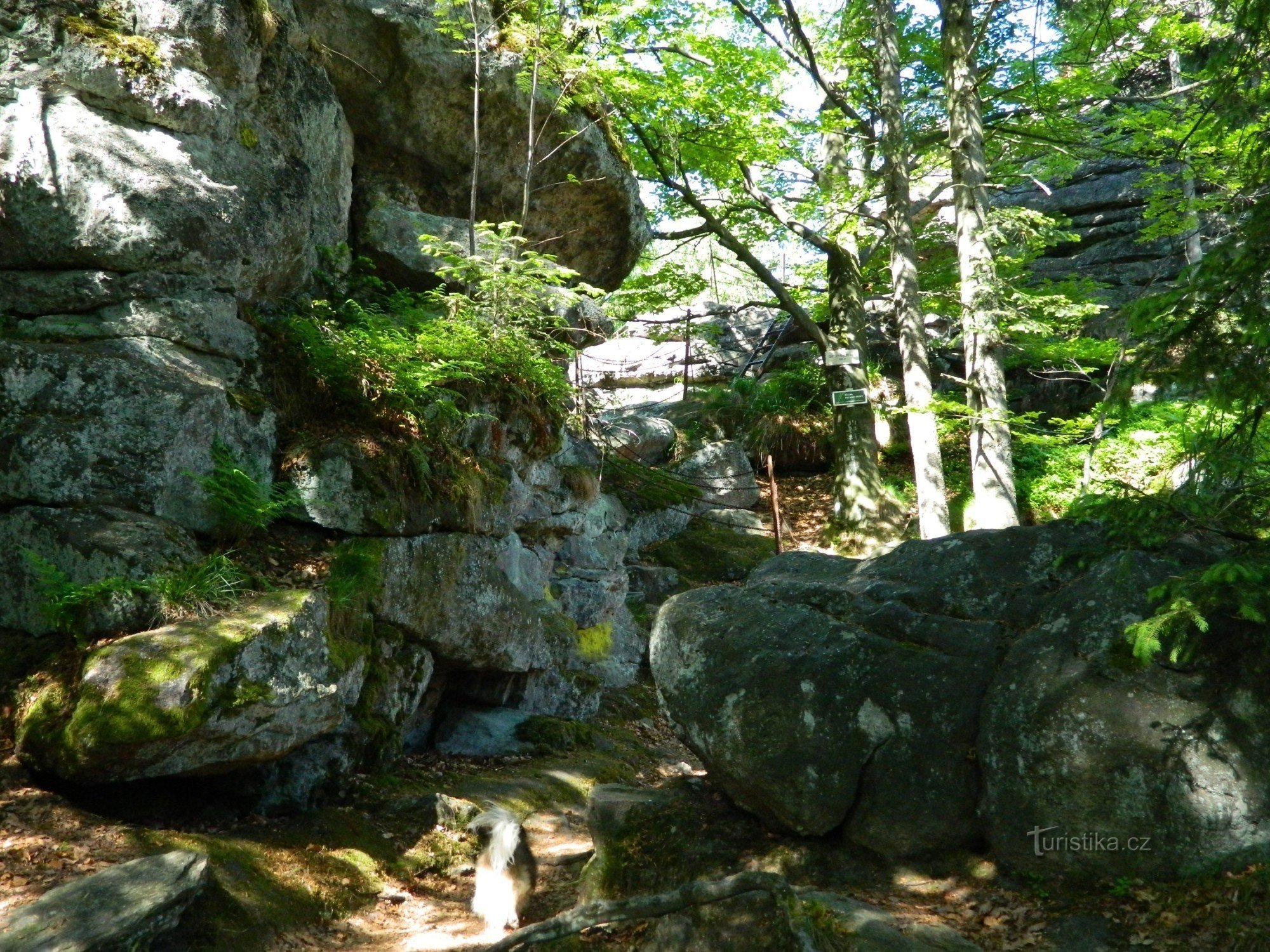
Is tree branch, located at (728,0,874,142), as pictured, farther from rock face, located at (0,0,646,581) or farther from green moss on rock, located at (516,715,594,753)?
green moss on rock, located at (516,715,594,753)

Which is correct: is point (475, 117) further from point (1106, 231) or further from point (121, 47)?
point (1106, 231)

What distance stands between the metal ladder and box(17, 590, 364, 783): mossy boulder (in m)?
14.7

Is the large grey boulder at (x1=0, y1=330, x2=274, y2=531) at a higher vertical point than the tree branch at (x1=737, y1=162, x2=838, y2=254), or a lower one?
lower

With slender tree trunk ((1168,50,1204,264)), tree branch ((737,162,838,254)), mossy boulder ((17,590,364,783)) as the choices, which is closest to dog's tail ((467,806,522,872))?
mossy boulder ((17,590,364,783))

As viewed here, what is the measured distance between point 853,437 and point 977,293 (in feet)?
12.5

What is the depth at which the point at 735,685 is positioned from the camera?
527cm

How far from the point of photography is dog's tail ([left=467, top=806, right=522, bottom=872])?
5.88 meters

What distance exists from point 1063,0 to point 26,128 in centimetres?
814

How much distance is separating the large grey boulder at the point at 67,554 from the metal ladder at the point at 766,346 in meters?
14.9

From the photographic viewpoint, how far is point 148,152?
6.48m

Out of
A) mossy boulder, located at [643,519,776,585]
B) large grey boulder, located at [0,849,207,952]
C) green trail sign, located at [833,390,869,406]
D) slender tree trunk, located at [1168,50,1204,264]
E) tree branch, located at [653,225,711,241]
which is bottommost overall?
large grey boulder, located at [0,849,207,952]

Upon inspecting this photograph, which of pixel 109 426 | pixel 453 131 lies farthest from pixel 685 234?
pixel 109 426

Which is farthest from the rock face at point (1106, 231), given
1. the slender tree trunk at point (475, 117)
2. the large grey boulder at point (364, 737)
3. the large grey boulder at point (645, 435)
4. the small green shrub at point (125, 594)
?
the small green shrub at point (125, 594)

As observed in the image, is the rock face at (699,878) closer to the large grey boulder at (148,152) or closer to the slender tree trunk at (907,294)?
the large grey boulder at (148,152)
